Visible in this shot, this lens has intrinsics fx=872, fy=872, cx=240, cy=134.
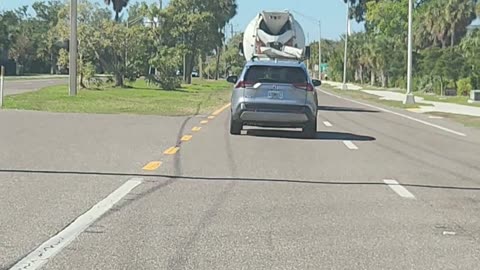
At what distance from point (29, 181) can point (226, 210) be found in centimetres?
339

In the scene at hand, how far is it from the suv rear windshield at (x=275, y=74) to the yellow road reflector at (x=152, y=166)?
614cm

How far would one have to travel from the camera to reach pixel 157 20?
70.1 metres

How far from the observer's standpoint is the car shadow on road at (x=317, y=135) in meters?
20.7

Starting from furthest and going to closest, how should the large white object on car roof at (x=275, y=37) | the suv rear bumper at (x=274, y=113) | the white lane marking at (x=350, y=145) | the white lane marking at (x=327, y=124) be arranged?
the large white object on car roof at (x=275, y=37)
the white lane marking at (x=327, y=124)
the suv rear bumper at (x=274, y=113)
the white lane marking at (x=350, y=145)

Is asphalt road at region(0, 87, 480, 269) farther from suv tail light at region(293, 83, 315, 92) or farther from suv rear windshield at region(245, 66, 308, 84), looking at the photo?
suv rear windshield at region(245, 66, 308, 84)

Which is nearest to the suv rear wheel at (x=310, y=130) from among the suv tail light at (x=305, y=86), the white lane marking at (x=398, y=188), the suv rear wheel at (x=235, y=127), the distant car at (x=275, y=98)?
the distant car at (x=275, y=98)

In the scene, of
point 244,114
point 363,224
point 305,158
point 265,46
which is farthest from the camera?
point 265,46

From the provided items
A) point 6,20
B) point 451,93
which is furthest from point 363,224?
point 6,20

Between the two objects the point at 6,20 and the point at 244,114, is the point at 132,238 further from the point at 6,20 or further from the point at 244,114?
the point at 6,20

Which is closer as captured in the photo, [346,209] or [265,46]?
[346,209]

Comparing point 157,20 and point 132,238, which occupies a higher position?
point 157,20

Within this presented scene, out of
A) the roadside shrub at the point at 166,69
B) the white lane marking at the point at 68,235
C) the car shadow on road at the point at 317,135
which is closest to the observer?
the white lane marking at the point at 68,235

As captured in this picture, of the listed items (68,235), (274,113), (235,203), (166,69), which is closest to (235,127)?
(274,113)

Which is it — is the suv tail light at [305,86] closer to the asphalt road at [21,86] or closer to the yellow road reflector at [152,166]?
the yellow road reflector at [152,166]
